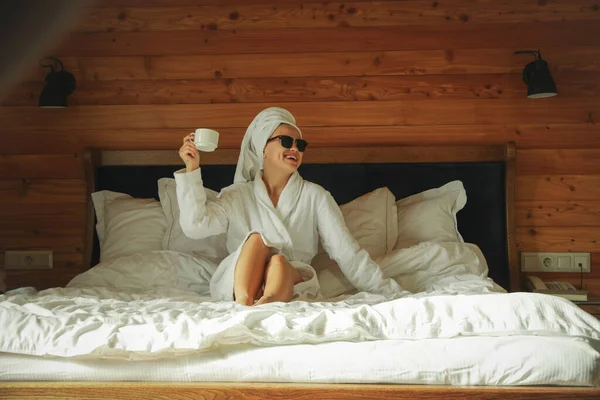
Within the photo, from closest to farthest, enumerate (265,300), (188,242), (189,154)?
(265,300) → (189,154) → (188,242)

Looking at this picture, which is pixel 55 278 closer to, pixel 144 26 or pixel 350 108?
pixel 144 26

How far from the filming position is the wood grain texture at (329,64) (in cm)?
328

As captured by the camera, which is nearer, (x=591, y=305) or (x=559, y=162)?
(x=591, y=305)

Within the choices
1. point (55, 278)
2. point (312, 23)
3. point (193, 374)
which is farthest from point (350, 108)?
point (193, 374)

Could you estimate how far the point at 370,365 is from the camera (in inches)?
A: 63.6

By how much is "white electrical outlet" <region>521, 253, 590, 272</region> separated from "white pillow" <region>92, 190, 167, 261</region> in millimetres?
1655

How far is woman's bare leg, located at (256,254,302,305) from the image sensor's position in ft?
7.48

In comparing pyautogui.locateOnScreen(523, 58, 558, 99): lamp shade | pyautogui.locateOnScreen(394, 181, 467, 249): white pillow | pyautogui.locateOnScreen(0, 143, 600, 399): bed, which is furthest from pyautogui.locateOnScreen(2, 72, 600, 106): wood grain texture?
pyautogui.locateOnScreen(0, 143, 600, 399): bed

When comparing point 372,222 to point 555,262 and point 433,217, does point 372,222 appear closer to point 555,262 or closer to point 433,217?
point 433,217

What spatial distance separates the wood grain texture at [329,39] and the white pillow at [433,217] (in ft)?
2.29

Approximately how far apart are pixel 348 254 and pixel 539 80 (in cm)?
120

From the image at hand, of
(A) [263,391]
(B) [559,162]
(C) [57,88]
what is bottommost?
(A) [263,391]

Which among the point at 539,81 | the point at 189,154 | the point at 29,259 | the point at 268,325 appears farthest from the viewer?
the point at 29,259

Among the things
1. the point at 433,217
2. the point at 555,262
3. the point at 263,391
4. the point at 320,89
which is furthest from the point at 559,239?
the point at 263,391
